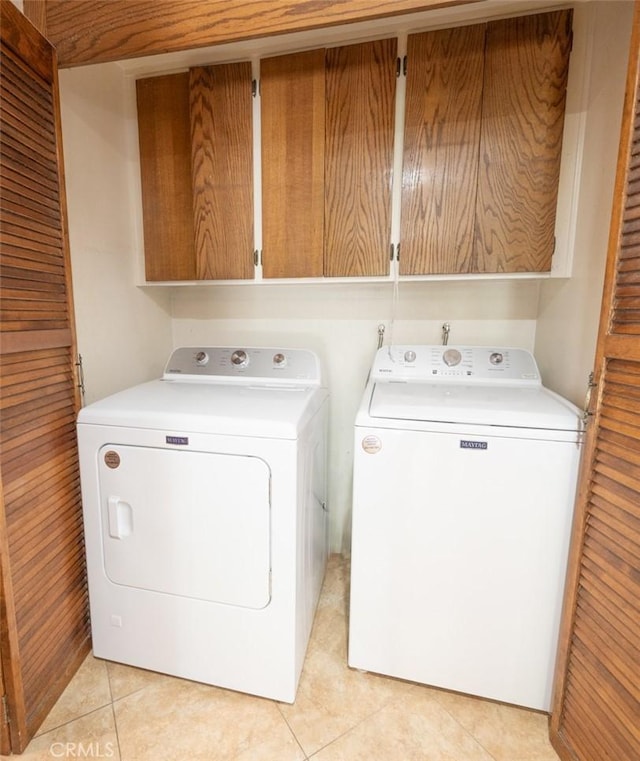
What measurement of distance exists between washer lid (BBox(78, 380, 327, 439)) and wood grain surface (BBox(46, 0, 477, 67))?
111cm

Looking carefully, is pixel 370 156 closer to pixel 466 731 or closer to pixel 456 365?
pixel 456 365

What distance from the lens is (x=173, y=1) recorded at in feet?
3.66

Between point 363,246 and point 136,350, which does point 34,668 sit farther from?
point 363,246

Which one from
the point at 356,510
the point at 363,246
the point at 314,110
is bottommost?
the point at 356,510

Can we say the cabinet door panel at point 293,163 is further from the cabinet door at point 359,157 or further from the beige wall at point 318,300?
the beige wall at point 318,300

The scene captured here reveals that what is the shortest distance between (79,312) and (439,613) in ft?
5.82

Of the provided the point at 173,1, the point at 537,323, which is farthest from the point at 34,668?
the point at 537,323

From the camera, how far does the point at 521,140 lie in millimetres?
1382

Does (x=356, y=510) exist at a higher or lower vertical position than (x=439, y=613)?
higher

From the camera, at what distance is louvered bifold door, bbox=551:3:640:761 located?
0.92 metres

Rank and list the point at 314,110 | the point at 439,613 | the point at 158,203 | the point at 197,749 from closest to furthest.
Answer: the point at 197,749
the point at 439,613
the point at 314,110
the point at 158,203

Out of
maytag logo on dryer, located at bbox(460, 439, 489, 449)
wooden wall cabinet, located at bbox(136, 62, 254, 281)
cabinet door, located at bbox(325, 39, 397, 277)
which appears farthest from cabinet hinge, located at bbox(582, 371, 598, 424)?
wooden wall cabinet, located at bbox(136, 62, 254, 281)

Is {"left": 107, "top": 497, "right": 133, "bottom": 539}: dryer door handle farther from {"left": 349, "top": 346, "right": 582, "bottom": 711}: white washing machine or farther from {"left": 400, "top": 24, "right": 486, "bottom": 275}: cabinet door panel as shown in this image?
{"left": 400, "top": 24, "right": 486, "bottom": 275}: cabinet door panel
